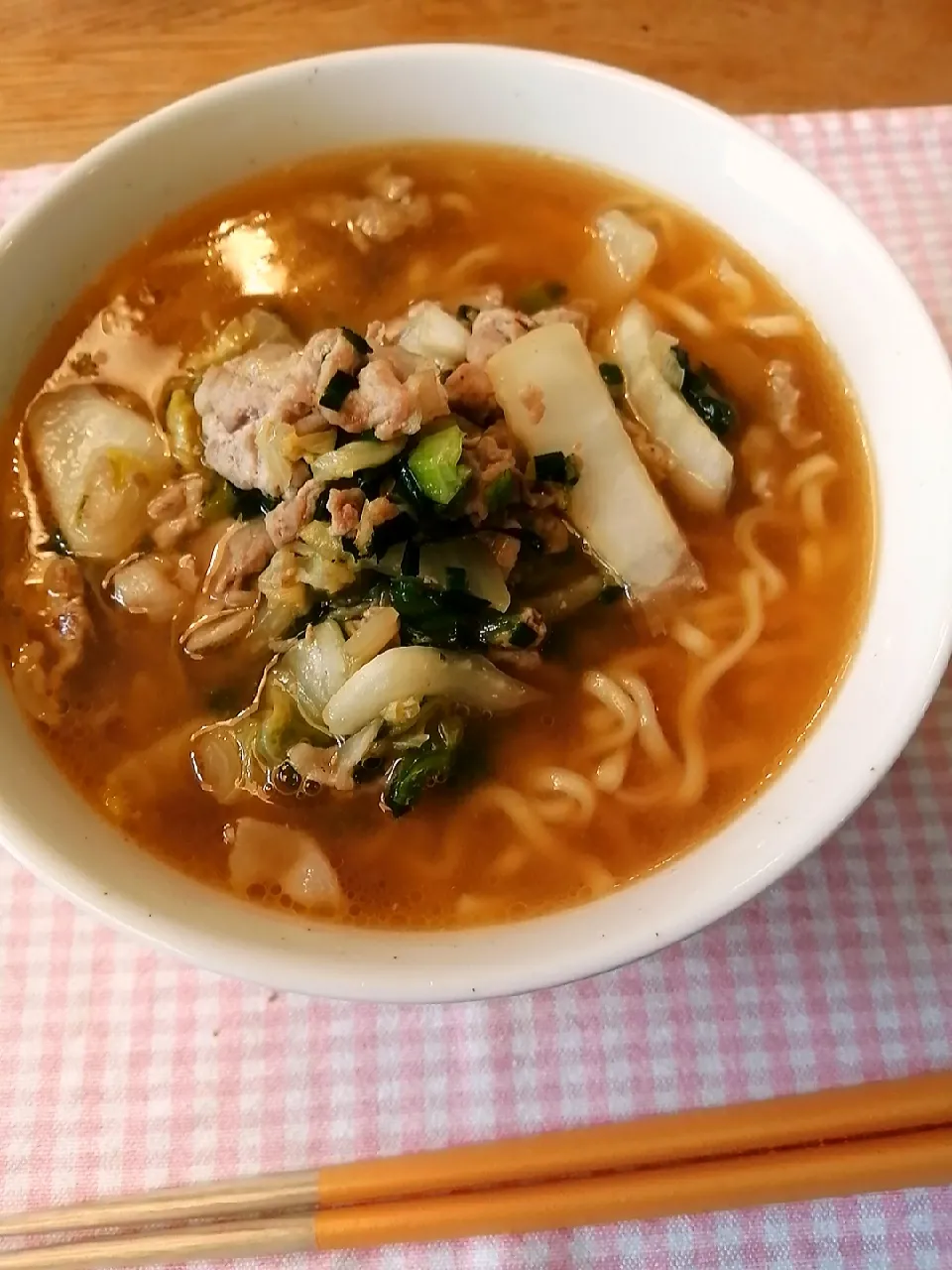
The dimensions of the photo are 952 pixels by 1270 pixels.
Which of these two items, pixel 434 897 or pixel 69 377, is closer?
pixel 434 897

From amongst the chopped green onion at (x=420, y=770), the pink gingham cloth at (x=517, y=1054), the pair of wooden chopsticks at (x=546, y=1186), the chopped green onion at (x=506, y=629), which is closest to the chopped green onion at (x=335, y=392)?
the chopped green onion at (x=506, y=629)

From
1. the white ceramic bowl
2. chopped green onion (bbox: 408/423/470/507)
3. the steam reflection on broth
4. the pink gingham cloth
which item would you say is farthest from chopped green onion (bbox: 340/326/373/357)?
the pink gingham cloth

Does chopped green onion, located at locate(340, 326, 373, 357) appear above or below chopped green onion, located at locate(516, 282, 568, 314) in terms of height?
above

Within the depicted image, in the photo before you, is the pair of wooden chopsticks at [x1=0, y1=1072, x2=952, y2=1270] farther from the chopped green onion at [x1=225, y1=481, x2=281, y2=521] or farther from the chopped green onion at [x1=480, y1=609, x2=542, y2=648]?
the chopped green onion at [x1=225, y1=481, x2=281, y2=521]

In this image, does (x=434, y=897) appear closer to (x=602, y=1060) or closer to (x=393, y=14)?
(x=602, y=1060)

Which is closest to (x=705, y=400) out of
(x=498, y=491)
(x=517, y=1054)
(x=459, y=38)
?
(x=498, y=491)

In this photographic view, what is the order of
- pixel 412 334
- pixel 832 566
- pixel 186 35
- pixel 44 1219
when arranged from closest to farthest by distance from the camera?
1. pixel 44 1219
2. pixel 832 566
3. pixel 412 334
4. pixel 186 35

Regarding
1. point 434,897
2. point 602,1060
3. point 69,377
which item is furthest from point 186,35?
point 602,1060
